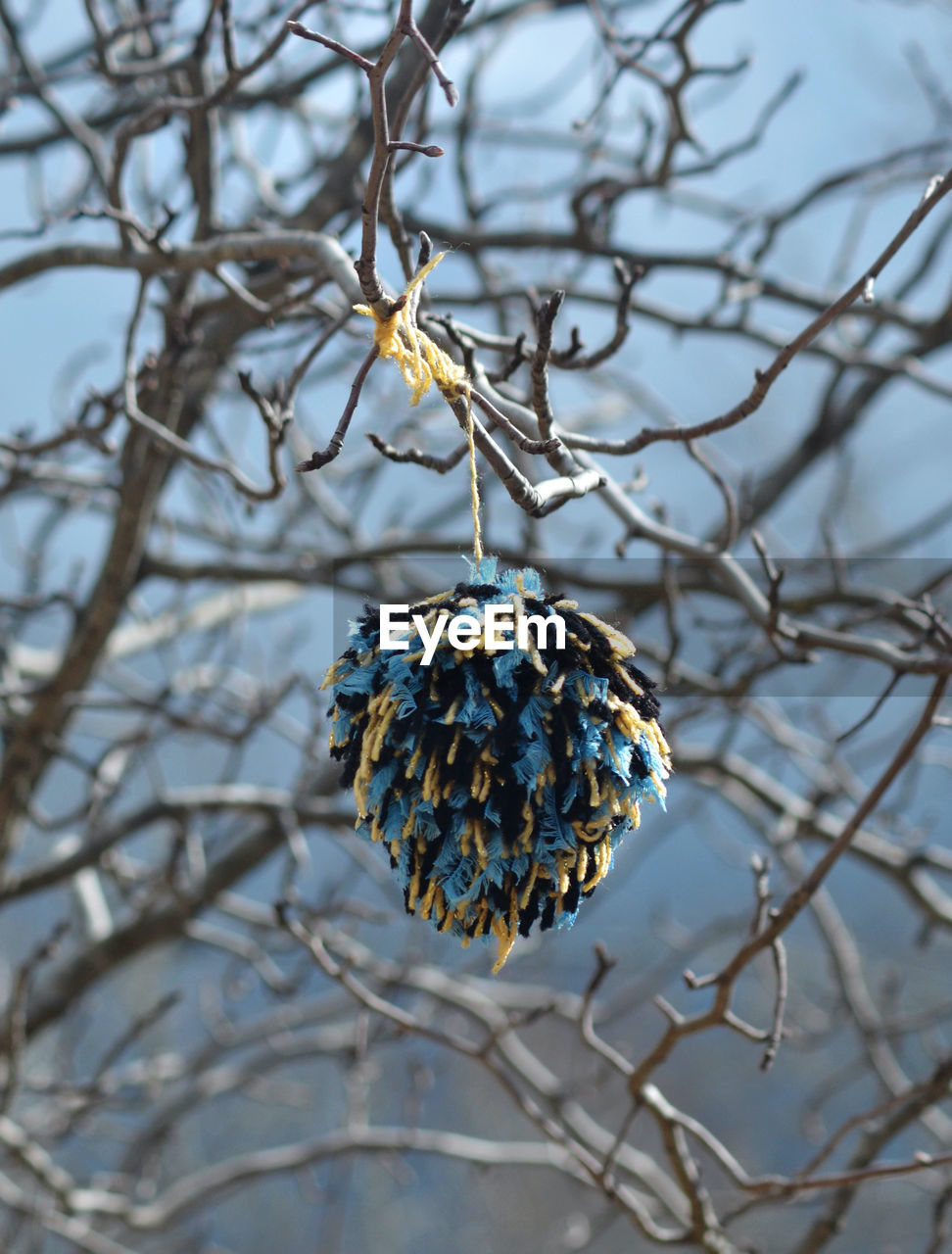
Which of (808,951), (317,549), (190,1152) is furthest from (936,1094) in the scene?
(190,1152)

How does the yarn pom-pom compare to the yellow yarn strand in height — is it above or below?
below

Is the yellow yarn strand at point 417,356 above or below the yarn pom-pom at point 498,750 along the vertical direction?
above

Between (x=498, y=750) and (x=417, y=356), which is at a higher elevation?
(x=417, y=356)

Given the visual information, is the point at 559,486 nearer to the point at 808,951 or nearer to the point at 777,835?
the point at 777,835
